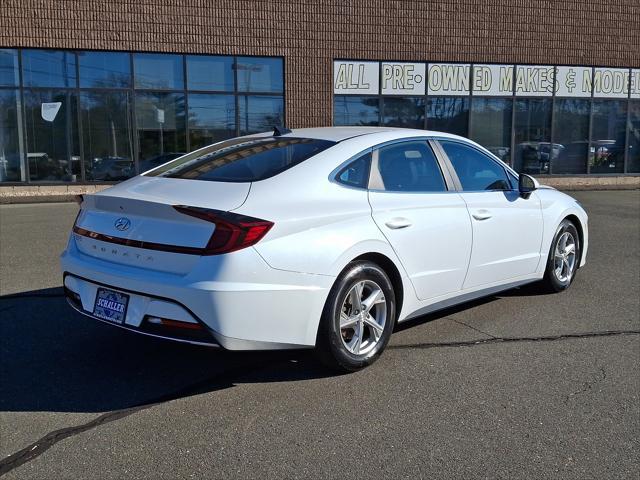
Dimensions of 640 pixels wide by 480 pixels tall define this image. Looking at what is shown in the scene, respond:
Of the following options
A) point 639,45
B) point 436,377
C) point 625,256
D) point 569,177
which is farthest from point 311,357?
point 639,45

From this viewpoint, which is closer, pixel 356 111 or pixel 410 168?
pixel 410 168

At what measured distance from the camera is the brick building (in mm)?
16453

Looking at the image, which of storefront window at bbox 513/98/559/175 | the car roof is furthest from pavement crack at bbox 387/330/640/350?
storefront window at bbox 513/98/559/175

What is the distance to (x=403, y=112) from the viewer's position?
61.1 ft

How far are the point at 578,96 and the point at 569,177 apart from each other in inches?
97.7

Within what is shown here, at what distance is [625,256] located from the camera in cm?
845

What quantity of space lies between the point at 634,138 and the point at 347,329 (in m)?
19.7

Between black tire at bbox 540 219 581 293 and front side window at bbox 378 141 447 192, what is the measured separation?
1790 mm

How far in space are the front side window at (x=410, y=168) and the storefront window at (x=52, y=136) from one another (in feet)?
45.8

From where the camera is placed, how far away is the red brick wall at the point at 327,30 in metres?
16.2

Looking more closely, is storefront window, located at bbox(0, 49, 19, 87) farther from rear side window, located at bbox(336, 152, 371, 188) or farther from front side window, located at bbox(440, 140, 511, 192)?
rear side window, located at bbox(336, 152, 371, 188)

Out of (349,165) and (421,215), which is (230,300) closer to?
(349,165)

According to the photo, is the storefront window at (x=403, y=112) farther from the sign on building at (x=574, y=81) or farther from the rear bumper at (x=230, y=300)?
the rear bumper at (x=230, y=300)

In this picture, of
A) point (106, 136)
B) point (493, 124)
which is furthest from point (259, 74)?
point (493, 124)
